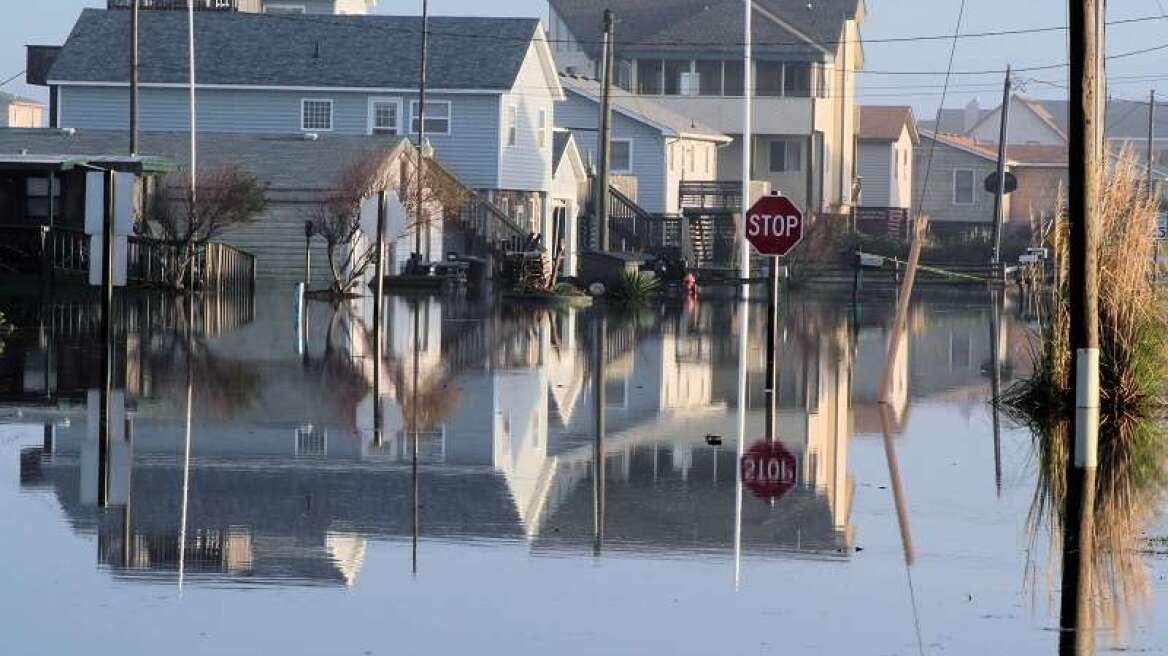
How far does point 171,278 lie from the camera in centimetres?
4434

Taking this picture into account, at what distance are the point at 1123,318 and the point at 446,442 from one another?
6.59 m

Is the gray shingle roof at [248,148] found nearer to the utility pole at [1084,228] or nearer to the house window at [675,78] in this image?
the house window at [675,78]

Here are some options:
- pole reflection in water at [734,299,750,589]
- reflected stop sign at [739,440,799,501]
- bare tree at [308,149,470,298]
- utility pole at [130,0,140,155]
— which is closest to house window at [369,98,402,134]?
bare tree at [308,149,470,298]

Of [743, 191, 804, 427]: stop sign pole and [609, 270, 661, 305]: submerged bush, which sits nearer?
[743, 191, 804, 427]: stop sign pole

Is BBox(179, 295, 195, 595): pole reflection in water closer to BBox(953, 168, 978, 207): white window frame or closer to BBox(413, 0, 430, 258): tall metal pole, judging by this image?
BBox(413, 0, 430, 258): tall metal pole

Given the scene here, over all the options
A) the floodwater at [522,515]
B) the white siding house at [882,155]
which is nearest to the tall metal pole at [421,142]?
the floodwater at [522,515]

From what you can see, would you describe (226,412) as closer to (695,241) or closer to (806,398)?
(806,398)

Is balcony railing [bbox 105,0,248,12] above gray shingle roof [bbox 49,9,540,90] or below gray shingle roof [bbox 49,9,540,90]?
above

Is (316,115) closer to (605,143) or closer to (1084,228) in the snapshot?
(605,143)

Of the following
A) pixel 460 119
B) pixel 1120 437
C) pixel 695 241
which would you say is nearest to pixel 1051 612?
pixel 1120 437

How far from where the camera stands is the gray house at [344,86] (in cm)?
5744

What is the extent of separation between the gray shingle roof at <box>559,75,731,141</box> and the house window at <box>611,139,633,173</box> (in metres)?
1.12

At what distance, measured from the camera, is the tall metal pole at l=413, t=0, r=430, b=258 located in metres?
49.1

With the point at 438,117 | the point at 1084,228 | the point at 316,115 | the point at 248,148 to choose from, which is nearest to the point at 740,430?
the point at 1084,228
